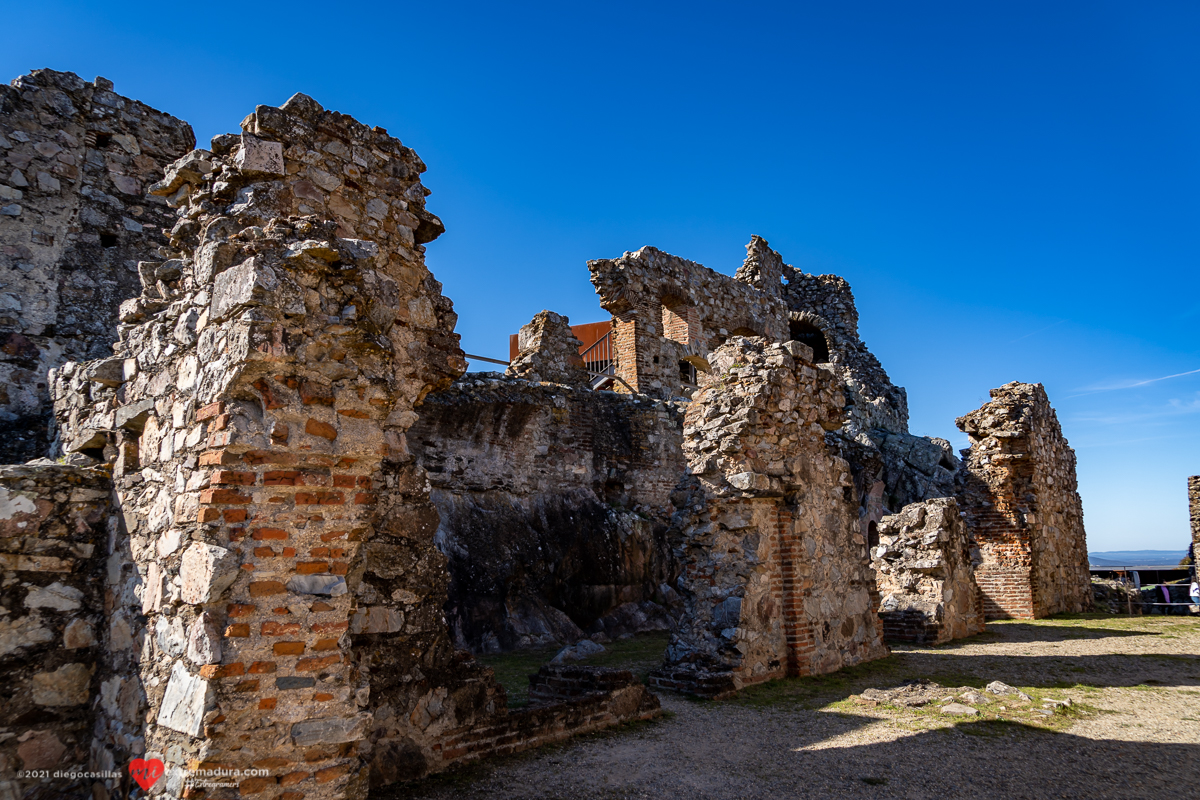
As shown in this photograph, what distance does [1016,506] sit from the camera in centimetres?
1402

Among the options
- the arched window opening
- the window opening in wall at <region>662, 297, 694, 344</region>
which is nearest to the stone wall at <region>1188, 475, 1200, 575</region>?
the arched window opening

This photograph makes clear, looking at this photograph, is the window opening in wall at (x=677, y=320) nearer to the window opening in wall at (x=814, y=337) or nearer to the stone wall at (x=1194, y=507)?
the window opening in wall at (x=814, y=337)

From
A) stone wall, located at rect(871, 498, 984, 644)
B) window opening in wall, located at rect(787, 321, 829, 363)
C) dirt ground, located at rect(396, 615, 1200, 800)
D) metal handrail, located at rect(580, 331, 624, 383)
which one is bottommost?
dirt ground, located at rect(396, 615, 1200, 800)

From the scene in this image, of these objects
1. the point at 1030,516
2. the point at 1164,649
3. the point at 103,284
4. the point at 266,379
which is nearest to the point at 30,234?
the point at 103,284

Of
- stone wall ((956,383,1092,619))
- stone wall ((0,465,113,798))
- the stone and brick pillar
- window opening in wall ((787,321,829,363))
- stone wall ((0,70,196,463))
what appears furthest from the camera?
window opening in wall ((787,321,829,363))

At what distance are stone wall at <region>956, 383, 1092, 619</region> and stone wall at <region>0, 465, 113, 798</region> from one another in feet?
47.3

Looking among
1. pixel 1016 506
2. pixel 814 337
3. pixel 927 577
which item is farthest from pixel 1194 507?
pixel 927 577

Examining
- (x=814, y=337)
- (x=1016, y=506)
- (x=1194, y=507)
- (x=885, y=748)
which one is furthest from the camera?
(x=814, y=337)

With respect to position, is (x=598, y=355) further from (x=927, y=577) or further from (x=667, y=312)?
(x=927, y=577)

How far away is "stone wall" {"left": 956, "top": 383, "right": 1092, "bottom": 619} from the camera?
13828 mm

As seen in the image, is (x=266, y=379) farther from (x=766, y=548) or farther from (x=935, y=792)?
(x=766, y=548)

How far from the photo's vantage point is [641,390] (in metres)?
17.2

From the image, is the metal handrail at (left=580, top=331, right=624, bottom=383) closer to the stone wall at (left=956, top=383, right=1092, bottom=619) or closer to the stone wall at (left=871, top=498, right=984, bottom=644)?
the stone wall at (left=956, top=383, right=1092, bottom=619)

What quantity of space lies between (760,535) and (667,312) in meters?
12.0
